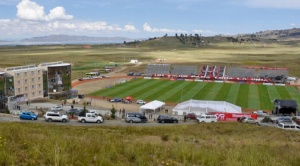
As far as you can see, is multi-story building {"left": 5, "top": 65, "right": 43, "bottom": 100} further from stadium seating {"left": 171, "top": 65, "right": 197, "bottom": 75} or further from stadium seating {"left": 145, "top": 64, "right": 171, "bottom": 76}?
stadium seating {"left": 171, "top": 65, "right": 197, "bottom": 75}

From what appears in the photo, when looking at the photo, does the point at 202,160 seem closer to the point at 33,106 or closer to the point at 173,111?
the point at 173,111

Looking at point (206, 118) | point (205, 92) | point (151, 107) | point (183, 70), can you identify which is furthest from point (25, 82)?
point (183, 70)

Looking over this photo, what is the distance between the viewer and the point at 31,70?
5750 centimetres

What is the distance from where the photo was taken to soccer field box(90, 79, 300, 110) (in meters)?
62.2

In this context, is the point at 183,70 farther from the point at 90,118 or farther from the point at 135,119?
the point at 90,118

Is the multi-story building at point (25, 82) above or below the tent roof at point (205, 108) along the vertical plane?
above

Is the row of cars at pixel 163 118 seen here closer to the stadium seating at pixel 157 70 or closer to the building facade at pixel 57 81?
the building facade at pixel 57 81

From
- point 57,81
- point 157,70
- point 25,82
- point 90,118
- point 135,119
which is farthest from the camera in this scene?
point 157,70

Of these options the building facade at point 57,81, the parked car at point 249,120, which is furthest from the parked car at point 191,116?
the building facade at point 57,81

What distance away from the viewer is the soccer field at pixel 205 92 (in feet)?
204

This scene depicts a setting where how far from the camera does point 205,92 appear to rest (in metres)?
71.2

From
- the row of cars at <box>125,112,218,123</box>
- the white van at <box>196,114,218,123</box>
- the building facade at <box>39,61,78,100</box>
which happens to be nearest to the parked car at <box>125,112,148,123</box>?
the row of cars at <box>125,112,218,123</box>

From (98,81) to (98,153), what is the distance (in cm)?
8127

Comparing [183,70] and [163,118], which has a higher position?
[183,70]
